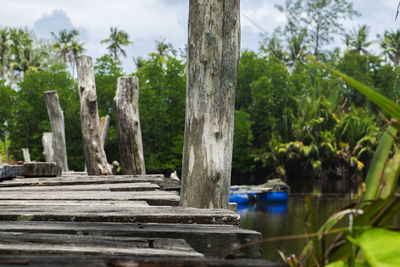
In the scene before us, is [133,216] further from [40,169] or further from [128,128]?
[128,128]

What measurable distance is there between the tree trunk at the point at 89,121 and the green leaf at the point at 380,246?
26.5 feet

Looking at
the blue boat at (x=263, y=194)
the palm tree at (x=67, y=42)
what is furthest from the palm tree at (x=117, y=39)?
the blue boat at (x=263, y=194)

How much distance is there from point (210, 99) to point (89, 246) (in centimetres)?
229

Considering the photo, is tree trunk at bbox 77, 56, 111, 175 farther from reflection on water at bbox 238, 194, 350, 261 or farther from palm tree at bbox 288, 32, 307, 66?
palm tree at bbox 288, 32, 307, 66

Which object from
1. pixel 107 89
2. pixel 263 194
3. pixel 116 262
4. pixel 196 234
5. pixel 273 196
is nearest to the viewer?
pixel 116 262

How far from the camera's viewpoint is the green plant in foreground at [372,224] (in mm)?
821

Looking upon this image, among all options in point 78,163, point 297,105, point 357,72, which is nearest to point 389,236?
point 78,163

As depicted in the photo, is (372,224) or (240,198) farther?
(240,198)

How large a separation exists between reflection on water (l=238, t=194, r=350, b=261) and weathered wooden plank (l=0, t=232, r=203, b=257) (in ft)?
45.9

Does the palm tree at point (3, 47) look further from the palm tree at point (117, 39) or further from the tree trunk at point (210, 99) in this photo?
the tree trunk at point (210, 99)

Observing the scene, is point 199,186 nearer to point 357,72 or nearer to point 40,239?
point 40,239

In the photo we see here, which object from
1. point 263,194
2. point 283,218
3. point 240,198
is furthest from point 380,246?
point 263,194

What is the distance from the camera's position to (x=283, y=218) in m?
23.5

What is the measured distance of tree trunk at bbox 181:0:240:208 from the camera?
369cm
